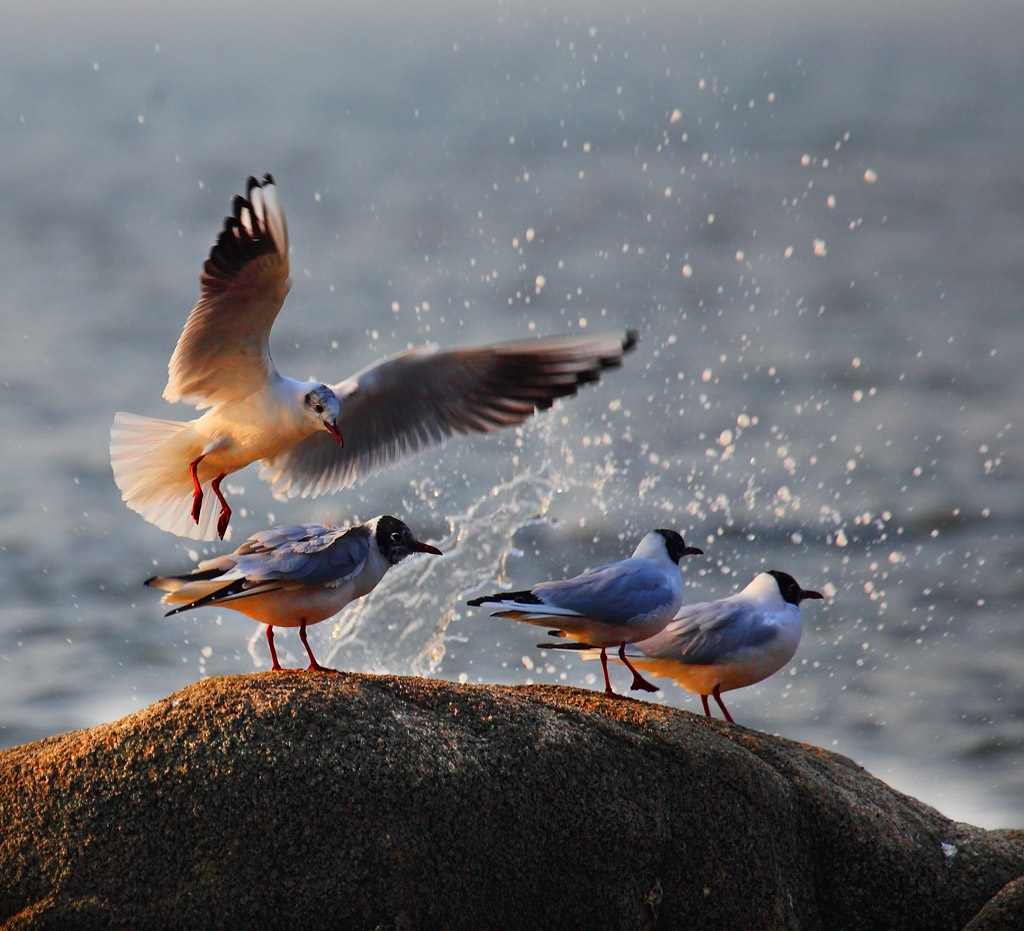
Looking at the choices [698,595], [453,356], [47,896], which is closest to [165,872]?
[47,896]

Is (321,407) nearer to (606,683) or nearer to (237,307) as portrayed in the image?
(237,307)

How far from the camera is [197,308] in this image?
5.10m

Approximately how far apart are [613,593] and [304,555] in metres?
1.09

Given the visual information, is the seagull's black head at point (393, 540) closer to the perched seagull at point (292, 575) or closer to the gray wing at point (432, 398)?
the perched seagull at point (292, 575)

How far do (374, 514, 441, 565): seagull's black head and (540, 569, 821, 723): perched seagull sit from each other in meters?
0.80

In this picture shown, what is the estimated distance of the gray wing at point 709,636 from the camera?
475 cm

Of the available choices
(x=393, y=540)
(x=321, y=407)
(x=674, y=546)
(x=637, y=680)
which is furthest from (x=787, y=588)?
(x=321, y=407)

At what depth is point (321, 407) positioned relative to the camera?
5.31 metres

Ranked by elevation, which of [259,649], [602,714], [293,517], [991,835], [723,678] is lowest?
[991,835]

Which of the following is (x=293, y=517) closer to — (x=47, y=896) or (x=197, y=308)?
(x=197, y=308)

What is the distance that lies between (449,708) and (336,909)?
0.65 meters

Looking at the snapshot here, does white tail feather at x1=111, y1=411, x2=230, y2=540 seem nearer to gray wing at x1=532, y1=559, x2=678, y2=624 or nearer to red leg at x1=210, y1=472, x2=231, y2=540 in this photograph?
red leg at x1=210, y1=472, x2=231, y2=540

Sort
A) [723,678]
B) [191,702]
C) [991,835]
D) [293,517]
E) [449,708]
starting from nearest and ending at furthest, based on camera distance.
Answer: [191,702] < [449,708] < [991,835] < [723,678] < [293,517]

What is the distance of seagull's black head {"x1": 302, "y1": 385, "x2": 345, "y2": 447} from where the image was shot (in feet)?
17.4
